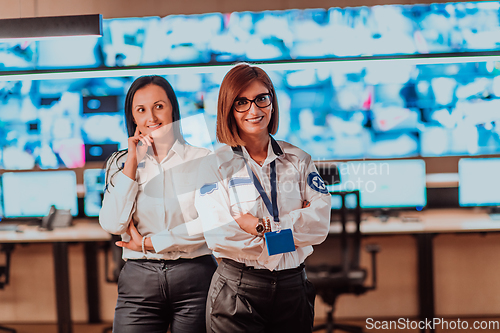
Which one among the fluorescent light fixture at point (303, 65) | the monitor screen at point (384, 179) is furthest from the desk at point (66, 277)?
the monitor screen at point (384, 179)

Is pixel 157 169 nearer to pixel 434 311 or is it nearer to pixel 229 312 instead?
pixel 229 312

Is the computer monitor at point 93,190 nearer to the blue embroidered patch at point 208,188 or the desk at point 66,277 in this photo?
the desk at point 66,277

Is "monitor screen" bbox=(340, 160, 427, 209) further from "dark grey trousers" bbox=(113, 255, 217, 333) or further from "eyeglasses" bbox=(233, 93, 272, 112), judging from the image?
"dark grey trousers" bbox=(113, 255, 217, 333)

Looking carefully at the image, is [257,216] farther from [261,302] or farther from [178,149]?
[178,149]

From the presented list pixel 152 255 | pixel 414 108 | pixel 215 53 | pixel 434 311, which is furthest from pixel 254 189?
pixel 434 311

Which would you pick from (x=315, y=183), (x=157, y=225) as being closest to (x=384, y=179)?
(x=315, y=183)

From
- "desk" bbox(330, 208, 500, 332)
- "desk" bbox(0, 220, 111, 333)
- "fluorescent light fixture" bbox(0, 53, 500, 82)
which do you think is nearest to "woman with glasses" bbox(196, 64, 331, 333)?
"fluorescent light fixture" bbox(0, 53, 500, 82)

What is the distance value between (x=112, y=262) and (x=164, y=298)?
1.25 meters

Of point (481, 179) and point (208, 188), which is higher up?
point (208, 188)

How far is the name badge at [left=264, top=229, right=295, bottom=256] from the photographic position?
1.65m

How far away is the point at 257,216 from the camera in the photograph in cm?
179

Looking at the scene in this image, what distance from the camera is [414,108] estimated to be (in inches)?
115

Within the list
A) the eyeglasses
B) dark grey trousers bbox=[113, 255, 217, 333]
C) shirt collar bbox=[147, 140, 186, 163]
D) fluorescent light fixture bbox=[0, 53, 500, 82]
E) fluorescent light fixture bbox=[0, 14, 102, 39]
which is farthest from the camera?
fluorescent light fixture bbox=[0, 53, 500, 82]

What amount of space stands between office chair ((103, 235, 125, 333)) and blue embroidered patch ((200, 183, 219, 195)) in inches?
54.8
